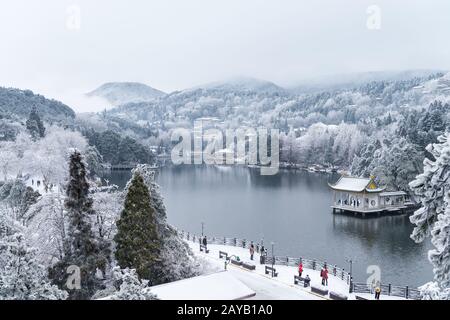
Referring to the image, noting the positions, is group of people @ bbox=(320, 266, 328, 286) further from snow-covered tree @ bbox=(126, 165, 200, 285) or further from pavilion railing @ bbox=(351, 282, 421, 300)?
snow-covered tree @ bbox=(126, 165, 200, 285)

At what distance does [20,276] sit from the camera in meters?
9.36

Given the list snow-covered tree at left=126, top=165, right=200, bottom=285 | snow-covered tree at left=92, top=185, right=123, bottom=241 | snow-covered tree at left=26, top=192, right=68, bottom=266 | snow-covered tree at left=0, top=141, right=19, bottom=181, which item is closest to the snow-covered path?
snow-covered tree at left=126, top=165, right=200, bottom=285

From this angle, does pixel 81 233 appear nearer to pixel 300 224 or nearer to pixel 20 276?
pixel 20 276

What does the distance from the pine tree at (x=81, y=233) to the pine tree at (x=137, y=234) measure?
954mm

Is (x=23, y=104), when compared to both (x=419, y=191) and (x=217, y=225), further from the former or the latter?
(x=419, y=191)

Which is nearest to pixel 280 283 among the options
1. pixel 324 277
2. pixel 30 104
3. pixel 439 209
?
pixel 324 277

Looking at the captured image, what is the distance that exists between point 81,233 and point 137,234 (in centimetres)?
231

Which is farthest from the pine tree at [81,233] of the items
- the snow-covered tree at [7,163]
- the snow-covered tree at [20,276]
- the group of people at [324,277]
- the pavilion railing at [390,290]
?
the snow-covered tree at [7,163]

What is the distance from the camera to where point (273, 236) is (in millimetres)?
35844

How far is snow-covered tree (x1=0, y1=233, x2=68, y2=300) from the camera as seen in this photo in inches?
361

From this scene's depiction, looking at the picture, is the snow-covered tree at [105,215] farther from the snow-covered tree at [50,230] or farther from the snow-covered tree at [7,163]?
the snow-covered tree at [7,163]
